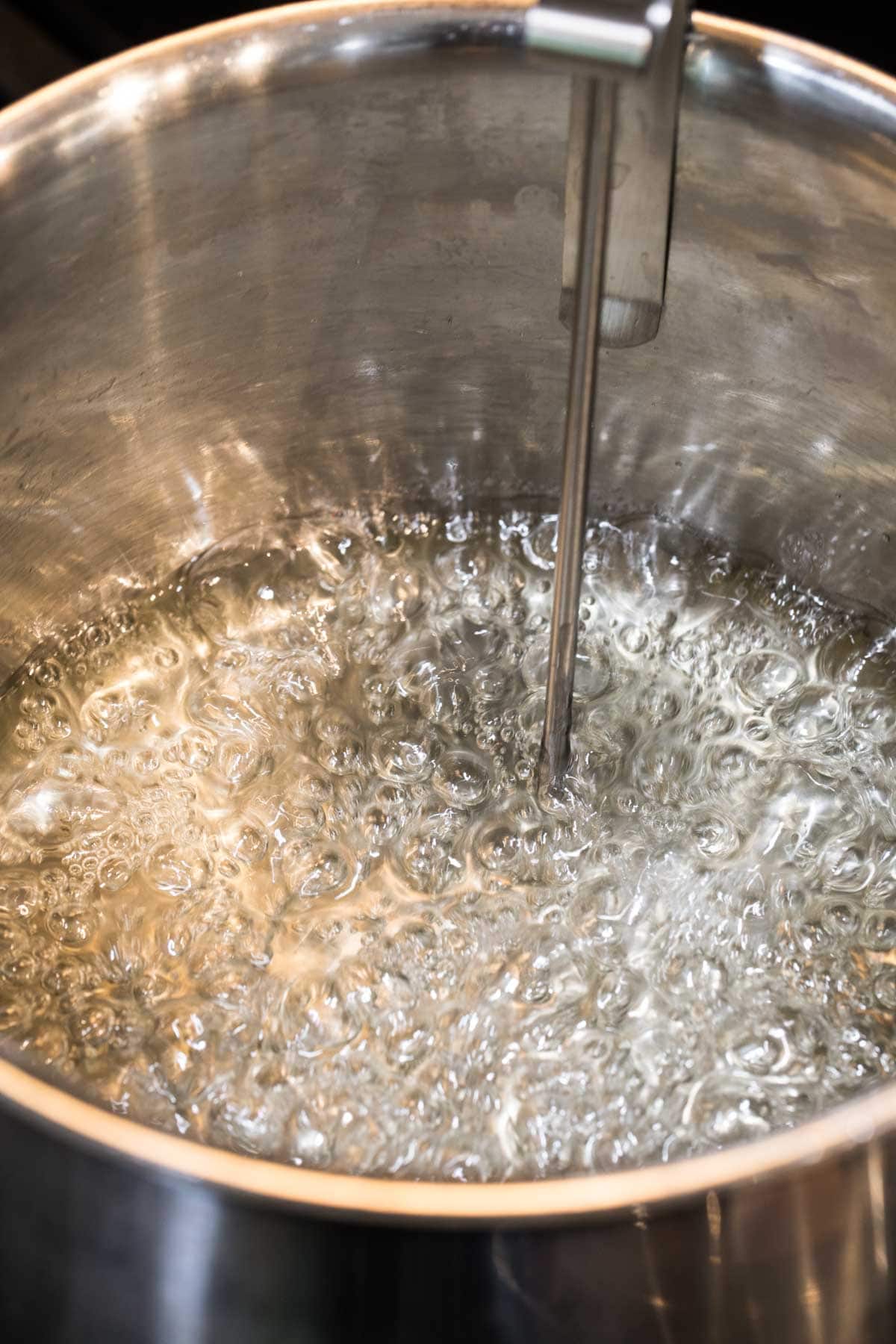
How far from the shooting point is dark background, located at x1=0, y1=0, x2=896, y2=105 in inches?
38.2

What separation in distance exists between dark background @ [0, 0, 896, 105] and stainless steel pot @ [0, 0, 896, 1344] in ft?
1.09

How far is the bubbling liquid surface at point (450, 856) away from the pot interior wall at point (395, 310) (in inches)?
1.6

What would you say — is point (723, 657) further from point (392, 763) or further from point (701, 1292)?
point (701, 1292)

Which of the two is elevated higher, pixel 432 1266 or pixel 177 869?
pixel 177 869

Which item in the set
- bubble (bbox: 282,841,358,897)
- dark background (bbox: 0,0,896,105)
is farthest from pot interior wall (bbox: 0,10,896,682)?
dark background (bbox: 0,0,896,105)

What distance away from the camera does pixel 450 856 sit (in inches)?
29.4

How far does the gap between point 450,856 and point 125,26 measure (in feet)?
2.35

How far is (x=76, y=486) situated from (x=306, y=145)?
0.24 m

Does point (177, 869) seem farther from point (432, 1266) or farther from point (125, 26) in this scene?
point (125, 26)

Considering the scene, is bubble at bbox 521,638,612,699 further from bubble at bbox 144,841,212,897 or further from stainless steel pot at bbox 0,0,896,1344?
bubble at bbox 144,841,212,897

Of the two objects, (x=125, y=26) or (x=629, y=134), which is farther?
(x=125, y=26)

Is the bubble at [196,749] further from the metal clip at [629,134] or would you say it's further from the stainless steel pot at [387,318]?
the metal clip at [629,134]

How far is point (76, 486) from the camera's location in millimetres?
799

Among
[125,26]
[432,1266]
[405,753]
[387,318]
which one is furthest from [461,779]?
[125,26]
